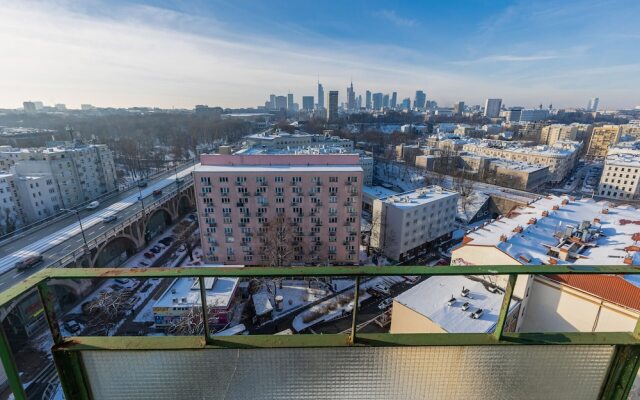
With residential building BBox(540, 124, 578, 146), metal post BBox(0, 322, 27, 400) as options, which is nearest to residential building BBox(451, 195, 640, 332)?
metal post BBox(0, 322, 27, 400)

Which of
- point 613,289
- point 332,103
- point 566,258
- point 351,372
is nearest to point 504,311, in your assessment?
point 351,372

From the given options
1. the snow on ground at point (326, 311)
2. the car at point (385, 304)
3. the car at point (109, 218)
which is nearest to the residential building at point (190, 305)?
the snow on ground at point (326, 311)

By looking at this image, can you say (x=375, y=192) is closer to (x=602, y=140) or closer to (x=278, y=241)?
(x=278, y=241)

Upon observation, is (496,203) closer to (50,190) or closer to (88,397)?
(88,397)

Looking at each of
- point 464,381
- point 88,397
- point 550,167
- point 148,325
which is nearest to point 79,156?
point 148,325

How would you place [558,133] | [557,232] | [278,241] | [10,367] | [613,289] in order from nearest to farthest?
[10,367]
[613,289]
[557,232]
[278,241]
[558,133]

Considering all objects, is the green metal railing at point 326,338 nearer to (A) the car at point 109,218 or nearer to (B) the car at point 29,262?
(B) the car at point 29,262
